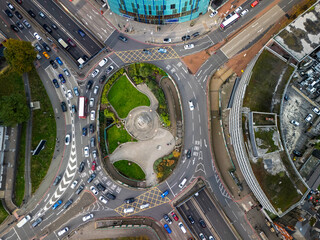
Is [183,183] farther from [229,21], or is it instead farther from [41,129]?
[229,21]

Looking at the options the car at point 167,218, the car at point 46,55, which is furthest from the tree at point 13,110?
the car at point 167,218

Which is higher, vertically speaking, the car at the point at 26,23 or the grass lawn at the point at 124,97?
the car at the point at 26,23

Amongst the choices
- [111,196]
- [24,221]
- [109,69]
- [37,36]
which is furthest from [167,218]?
[37,36]

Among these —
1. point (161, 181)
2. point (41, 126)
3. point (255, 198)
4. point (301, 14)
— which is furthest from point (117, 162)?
point (301, 14)

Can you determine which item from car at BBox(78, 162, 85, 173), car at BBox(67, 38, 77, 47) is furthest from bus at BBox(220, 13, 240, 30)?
car at BBox(78, 162, 85, 173)

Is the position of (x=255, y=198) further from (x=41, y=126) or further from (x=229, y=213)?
(x=41, y=126)

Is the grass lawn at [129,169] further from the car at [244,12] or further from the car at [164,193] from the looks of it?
the car at [244,12]
